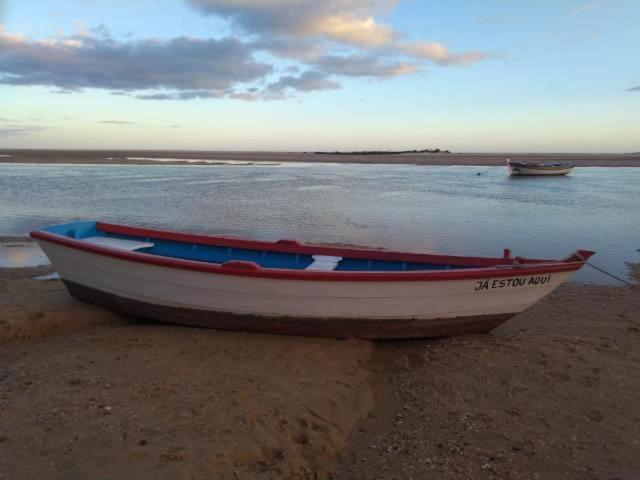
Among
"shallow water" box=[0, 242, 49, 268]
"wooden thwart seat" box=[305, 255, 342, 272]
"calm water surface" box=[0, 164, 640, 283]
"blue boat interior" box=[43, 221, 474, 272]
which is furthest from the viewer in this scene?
"calm water surface" box=[0, 164, 640, 283]

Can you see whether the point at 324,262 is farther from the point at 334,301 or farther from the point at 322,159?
the point at 322,159

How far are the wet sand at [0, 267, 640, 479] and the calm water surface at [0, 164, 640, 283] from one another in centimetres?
537

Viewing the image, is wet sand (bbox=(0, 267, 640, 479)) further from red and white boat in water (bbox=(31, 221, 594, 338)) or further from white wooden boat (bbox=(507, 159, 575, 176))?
white wooden boat (bbox=(507, 159, 575, 176))

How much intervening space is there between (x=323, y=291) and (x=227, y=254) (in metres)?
2.62

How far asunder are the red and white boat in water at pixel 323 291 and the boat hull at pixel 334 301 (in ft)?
0.04

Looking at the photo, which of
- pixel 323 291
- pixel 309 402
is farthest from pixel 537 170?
pixel 309 402

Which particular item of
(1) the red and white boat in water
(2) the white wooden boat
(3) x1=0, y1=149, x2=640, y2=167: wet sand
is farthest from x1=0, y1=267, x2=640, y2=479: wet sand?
(3) x1=0, y1=149, x2=640, y2=167: wet sand

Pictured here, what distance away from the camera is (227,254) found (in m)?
8.23

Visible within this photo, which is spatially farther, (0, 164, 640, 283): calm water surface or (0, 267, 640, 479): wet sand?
(0, 164, 640, 283): calm water surface

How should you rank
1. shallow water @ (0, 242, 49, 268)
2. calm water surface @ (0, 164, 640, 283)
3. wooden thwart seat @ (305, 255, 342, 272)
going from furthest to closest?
1. calm water surface @ (0, 164, 640, 283)
2. shallow water @ (0, 242, 49, 268)
3. wooden thwart seat @ (305, 255, 342, 272)

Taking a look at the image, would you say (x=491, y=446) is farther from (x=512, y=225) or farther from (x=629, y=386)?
(x=512, y=225)

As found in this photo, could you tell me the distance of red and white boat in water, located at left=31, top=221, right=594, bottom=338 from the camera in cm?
616

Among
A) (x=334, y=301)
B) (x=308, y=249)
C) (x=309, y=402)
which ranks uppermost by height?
(x=308, y=249)

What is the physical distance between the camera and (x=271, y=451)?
398 cm
